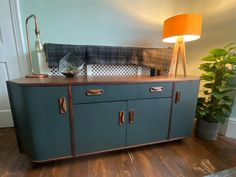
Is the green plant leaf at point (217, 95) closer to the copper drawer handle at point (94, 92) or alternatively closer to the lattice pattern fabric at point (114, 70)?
the lattice pattern fabric at point (114, 70)

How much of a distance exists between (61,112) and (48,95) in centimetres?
17

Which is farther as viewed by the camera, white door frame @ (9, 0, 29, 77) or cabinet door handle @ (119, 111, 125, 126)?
white door frame @ (9, 0, 29, 77)

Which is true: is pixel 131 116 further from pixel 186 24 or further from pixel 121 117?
pixel 186 24

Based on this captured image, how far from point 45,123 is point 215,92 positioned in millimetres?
1771

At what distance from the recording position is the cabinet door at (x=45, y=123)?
103 cm

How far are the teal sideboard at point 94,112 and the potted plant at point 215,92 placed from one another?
275mm

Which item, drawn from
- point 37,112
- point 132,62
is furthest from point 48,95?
point 132,62

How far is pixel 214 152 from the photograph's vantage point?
4.67 ft

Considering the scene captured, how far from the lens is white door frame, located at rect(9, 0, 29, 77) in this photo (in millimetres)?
1493

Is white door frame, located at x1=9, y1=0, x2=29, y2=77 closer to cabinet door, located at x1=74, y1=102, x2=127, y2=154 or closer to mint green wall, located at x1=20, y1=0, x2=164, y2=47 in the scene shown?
mint green wall, located at x1=20, y1=0, x2=164, y2=47

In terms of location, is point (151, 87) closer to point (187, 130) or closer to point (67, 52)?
point (187, 130)

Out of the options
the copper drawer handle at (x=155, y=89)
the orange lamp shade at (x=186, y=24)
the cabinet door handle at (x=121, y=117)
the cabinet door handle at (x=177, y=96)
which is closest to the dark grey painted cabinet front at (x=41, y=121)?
the cabinet door handle at (x=121, y=117)

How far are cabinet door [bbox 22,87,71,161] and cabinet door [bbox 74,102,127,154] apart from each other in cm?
11

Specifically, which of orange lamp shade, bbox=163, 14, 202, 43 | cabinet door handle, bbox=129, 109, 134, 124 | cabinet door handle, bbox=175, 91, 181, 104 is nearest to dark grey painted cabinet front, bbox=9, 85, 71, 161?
cabinet door handle, bbox=129, 109, 134, 124
